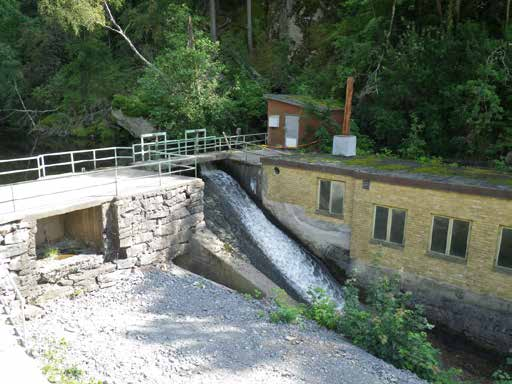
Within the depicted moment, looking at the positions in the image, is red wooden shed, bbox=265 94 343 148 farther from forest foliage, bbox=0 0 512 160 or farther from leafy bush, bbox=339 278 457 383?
leafy bush, bbox=339 278 457 383

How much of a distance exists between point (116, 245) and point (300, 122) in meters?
10.1

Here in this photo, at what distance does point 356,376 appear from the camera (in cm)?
820

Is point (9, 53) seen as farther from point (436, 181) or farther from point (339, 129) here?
point (436, 181)

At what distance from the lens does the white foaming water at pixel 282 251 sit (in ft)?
46.3

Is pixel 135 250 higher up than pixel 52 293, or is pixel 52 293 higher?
pixel 135 250

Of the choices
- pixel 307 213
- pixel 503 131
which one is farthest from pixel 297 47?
pixel 307 213

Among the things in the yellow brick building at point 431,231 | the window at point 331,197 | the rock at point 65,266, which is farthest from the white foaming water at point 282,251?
the rock at point 65,266

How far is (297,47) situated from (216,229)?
1751 cm

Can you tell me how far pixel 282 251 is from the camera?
1474 cm

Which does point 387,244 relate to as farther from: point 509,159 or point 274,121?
point 274,121

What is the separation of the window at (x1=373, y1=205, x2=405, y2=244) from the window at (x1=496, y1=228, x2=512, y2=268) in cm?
255

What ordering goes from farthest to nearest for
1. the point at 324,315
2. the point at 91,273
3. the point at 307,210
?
the point at 307,210, the point at 91,273, the point at 324,315

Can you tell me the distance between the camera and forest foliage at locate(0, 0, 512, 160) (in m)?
18.1

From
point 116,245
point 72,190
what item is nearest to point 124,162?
point 72,190
